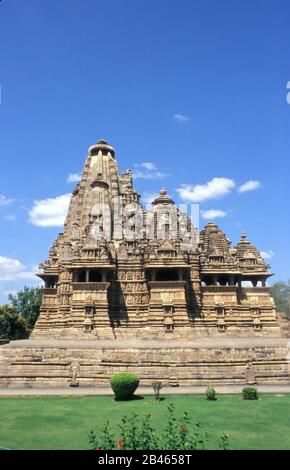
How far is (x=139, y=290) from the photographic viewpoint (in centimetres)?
3525

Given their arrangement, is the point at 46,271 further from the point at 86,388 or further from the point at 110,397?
the point at 110,397

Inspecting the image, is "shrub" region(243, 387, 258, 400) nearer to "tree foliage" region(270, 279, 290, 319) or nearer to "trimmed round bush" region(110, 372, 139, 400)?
"trimmed round bush" region(110, 372, 139, 400)

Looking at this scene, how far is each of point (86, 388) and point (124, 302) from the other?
1567cm

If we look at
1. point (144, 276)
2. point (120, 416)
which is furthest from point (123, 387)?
point (144, 276)

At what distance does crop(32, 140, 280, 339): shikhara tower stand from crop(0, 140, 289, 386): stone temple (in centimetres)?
10

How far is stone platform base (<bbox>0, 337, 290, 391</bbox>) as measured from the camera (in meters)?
19.8

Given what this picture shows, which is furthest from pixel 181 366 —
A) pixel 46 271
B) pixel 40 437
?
pixel 46 271

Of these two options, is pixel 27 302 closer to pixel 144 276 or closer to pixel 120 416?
pixel 144 276

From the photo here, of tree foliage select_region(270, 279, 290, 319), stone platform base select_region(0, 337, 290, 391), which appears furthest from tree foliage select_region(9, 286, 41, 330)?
tree foliage select_region(270, 279, 290, 319)

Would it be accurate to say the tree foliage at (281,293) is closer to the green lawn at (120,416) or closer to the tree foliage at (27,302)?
the tree foliage at (27,302)

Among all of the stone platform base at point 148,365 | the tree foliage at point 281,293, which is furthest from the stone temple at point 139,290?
the tree foliage at point 281,293

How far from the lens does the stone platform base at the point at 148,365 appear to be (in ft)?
65.0

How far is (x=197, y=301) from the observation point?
35531 mm
